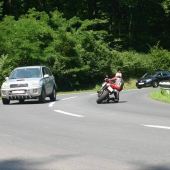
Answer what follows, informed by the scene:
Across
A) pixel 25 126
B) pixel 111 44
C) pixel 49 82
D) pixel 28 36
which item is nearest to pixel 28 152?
pixel 25 126

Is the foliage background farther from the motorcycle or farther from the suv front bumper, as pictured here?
the motorcycle

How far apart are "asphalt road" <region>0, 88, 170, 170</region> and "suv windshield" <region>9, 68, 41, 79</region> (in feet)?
32.6

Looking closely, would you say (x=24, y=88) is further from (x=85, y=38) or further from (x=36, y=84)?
(x=85, y=38)

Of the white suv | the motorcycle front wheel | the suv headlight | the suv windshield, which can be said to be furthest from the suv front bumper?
the motorcycle front wheel

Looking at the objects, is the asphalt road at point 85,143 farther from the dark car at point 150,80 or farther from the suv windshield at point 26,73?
the dark car at point 150,80

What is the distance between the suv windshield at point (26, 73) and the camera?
2573 centimetres

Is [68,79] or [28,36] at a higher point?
[28,36]

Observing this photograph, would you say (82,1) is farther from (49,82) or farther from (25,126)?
(25,126)

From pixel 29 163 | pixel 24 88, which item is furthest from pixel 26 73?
pixel 29 163

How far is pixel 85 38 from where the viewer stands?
5419 cm

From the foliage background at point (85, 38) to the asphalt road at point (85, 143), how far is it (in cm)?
2989

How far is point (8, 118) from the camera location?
16.2 meters

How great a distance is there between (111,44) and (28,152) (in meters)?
55.1

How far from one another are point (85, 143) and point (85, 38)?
145ft
